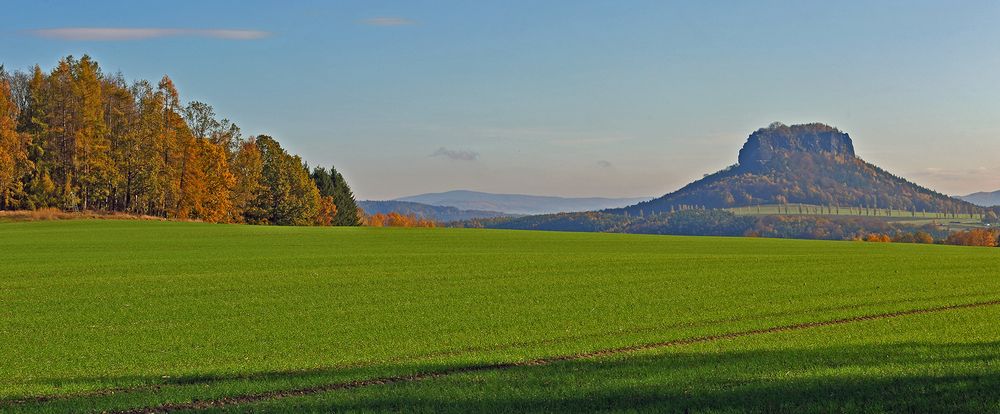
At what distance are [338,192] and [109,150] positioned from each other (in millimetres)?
55224

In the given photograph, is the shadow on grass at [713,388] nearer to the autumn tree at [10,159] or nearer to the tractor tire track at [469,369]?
the tractor tire track at [469,369]

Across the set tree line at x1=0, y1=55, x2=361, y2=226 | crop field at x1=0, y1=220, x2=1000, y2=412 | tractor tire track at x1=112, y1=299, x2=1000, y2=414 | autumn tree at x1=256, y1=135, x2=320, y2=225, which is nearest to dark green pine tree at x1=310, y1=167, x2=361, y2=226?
autumn tree at x1=256, y1=135, x2=320, y2=225

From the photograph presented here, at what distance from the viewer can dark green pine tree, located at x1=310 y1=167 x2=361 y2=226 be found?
452 ft

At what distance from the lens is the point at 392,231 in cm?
8169

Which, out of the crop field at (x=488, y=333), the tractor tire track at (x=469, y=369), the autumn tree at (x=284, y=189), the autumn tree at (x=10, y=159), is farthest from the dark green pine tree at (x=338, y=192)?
the tractor tire track at (x=469, y=369)

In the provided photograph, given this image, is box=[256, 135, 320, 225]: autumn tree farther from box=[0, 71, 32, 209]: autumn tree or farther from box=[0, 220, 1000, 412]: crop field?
box=[0, 220, 1000, 412]: crop field

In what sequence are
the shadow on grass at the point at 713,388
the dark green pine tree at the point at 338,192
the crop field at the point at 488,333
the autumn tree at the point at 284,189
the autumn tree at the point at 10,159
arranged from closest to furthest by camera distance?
the shadow on grass at the point at 713,388, the crop field at the point at 488,333, the autumn tree at the point at 10,159, the autumn tree at the point at 284,189, the dark green pine tree at the point at 338,192

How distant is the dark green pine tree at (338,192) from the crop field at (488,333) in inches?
3466

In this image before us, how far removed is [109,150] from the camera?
Result: 8812 centimetres

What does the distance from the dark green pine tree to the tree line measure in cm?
3060

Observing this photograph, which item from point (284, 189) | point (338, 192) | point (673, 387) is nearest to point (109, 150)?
point (284, 189)

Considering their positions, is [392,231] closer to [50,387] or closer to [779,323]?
[779,323]

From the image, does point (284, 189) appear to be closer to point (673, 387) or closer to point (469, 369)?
point (469, 369)

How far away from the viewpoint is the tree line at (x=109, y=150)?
3243 inches
